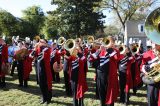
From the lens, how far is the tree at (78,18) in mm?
43219

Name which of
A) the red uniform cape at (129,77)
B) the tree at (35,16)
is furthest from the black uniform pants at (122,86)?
the tree at (35,16)

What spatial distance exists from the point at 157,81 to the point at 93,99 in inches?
192

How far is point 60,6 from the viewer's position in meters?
45.1

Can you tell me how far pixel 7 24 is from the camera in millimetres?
42062

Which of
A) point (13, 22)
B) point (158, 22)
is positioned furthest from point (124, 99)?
point (13, 22)

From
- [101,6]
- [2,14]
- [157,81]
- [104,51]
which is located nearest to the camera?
[157,81]

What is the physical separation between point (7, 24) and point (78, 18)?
8.73 m

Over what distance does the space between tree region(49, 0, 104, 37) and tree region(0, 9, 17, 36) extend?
603cm

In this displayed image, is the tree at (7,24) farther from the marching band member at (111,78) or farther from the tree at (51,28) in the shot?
the marching band member at (111,78)

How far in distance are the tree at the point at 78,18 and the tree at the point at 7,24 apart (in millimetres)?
6029

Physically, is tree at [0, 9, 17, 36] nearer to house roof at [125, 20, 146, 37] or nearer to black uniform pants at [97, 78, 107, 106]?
house roof at [125, 20, 146, 37]

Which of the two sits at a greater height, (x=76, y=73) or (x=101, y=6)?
(x=101, y=6)

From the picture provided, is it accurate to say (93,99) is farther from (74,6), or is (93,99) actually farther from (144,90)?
(74,6)

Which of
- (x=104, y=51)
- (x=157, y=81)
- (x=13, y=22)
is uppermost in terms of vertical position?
(x=13, y=22)
